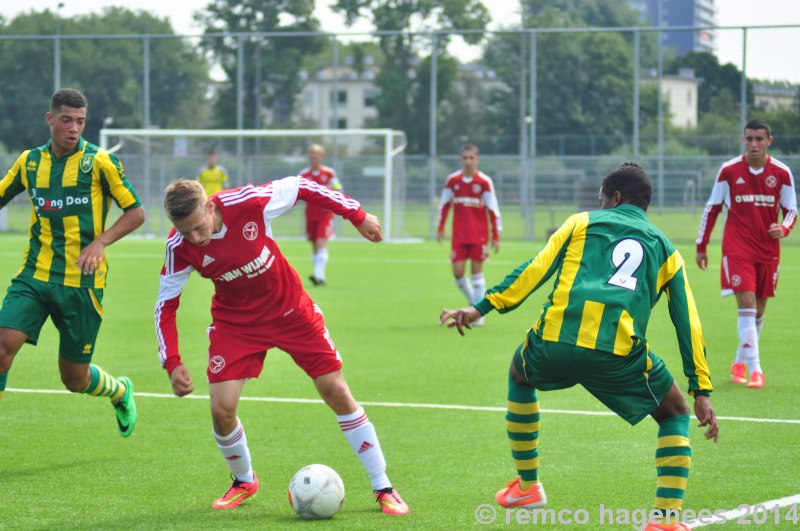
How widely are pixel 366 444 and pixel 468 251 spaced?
8.58 m

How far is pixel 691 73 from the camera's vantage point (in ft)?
112

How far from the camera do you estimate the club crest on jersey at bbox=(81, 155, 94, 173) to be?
644cm

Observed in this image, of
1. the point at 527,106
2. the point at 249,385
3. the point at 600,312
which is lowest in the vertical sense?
the point at 249,385

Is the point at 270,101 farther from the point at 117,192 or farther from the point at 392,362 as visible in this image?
the point at 117,192

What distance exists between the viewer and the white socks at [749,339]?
9.09 m

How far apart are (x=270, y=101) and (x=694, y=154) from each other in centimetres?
1584

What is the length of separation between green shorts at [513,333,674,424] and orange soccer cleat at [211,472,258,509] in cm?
172

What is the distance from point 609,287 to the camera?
468 cm

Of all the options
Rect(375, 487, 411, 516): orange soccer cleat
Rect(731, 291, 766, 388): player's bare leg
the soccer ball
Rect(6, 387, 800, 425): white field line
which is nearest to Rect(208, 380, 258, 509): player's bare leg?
the soccer ball

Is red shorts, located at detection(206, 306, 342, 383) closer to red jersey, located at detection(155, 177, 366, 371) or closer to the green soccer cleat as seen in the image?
red jersey, located at detection(155, 177, 366, 371)

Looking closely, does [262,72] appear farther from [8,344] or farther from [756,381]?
[8,344]

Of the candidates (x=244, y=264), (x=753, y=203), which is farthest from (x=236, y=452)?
(x=753, y=203)

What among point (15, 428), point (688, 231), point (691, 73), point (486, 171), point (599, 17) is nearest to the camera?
point (15, 428)

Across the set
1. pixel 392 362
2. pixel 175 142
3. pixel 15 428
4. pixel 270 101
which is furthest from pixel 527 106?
pixel 15 428
